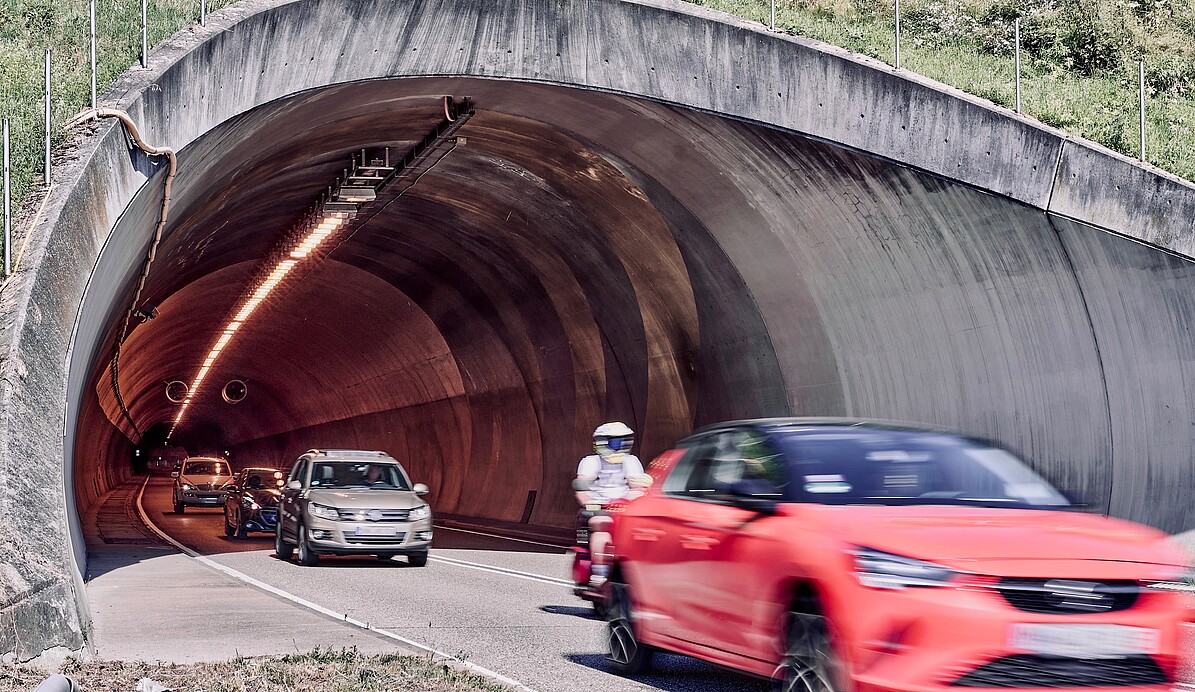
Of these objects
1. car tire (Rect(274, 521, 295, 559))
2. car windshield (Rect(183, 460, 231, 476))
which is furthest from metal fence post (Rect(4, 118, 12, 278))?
car windshield (Rect(183, 460, 231, 476))

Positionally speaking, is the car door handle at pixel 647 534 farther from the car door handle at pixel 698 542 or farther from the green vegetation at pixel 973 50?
the green vegetation at pixel 973 50

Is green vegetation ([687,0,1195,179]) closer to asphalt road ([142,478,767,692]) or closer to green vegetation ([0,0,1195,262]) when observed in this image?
green vegetation ([0,0,1195,262])

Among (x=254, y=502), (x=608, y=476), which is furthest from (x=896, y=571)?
(x=254, y=502)

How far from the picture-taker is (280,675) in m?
8.45

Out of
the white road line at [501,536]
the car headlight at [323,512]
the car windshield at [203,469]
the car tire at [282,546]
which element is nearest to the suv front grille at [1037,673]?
the car headlight at [323,512]

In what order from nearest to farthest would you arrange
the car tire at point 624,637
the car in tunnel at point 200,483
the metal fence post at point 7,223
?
the car tire at point 624,637 < the metal fence post at point 7,223 < the car in tunnel at point 200,483

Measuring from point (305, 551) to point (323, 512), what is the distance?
0.67 meters

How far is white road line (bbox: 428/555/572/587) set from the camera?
53.9ft

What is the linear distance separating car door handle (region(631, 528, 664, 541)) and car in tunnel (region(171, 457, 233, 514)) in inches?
1258

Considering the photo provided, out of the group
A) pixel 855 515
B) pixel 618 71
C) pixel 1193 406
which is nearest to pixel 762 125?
pixel 618 71

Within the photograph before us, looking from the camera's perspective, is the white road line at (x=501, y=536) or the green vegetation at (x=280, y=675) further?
the white road line at (x=501, y=536)

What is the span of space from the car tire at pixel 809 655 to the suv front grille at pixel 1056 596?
0.85 m

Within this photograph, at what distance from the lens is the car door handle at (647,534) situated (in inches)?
340

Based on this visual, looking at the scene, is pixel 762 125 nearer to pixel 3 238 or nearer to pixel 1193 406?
pixel 1193 406
